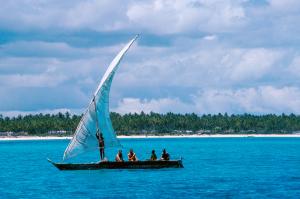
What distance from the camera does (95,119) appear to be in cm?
7044

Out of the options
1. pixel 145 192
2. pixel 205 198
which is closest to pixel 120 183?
pixel 145 192

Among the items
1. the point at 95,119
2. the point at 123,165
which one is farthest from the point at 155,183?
the point at 95,119

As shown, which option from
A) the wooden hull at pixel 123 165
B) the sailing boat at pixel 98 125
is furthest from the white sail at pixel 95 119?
the wooden hull at pixel 123 165

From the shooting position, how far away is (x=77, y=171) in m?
74.9

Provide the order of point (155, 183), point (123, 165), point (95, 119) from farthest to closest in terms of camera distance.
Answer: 1. point (123, 165)
2. point (95, 119)
3. point (155, 183)

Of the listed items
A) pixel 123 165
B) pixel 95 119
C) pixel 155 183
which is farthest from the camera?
pixel 123 165

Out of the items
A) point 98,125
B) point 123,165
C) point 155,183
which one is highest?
point 98,125

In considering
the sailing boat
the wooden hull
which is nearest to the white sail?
the sailing boat

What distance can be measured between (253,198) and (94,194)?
11332mm

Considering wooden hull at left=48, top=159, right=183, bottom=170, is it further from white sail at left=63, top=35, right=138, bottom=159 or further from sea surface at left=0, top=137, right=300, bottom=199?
white sail at left=63, top=35, right=138, bottom=159

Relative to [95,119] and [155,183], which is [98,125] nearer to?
[95,119]

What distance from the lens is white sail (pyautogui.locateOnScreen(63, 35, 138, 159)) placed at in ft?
230

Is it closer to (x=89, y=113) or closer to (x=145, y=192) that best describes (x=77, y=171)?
(x=89, y=113)

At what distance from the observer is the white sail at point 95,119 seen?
70188 mm
